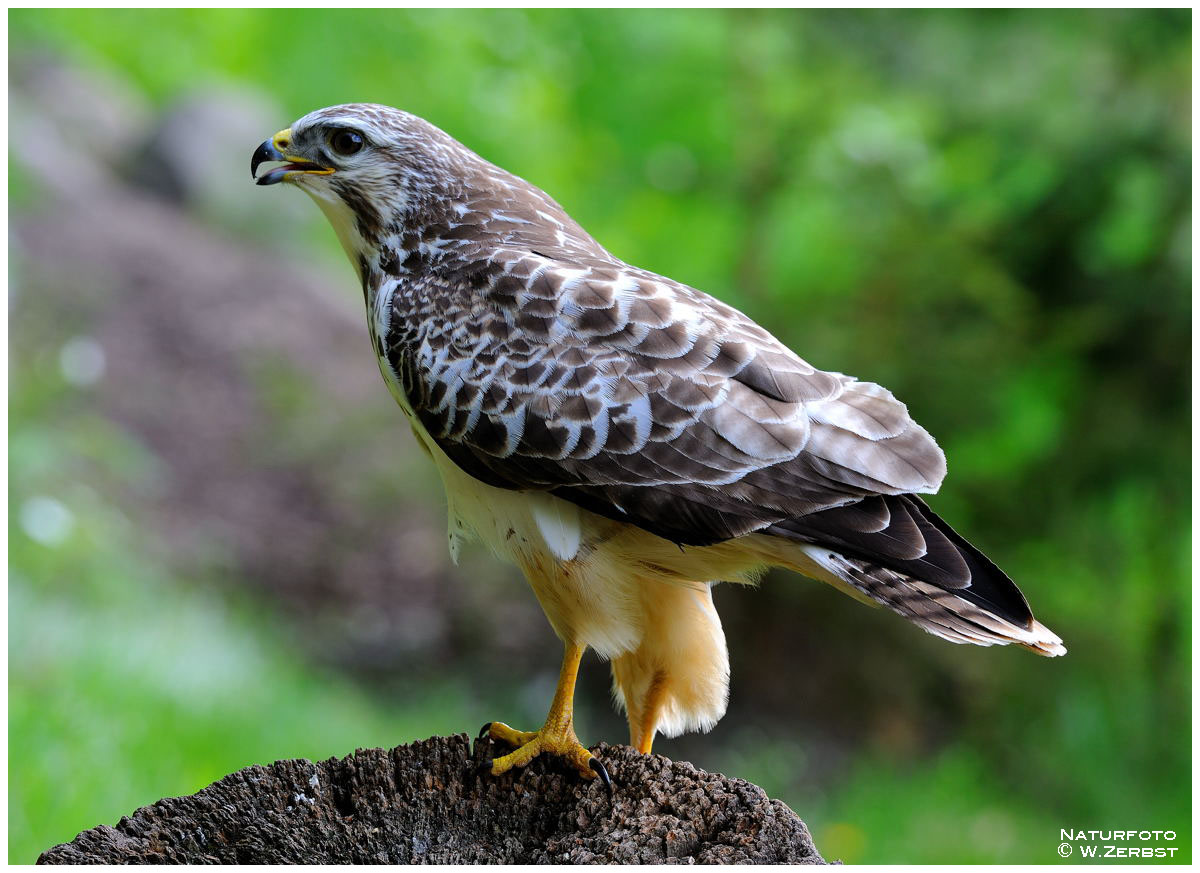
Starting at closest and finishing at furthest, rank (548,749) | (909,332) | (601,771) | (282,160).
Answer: (601,771), (548,749), (282,160), (909,332)

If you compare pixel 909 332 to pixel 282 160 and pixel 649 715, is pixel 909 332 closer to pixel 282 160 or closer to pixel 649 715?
pixel 649 715

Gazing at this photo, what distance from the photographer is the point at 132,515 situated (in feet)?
31.1

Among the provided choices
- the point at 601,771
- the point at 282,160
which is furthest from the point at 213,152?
the point at 601,771

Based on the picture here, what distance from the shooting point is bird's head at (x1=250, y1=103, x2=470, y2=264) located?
4.18m

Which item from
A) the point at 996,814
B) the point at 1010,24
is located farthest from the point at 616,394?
the point at 1010,24

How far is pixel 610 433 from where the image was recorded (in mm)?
3545

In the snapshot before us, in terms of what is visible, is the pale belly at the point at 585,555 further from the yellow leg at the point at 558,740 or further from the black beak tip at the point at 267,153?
the black beak tip at the point at 267,153

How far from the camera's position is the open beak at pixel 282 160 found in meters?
4.23

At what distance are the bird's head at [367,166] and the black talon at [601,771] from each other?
1834mm

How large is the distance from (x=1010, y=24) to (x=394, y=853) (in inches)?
305

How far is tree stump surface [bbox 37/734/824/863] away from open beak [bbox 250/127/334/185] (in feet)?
6.30

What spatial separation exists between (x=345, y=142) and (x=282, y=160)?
0.24 metres

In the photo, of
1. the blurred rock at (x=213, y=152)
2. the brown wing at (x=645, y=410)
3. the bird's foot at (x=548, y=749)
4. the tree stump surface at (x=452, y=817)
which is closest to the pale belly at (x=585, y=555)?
the brown wing at (x=645, y=410)

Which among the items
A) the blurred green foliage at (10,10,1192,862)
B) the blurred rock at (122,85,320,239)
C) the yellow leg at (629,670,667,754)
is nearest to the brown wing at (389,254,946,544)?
the yellow leg at (629,670,667,754)
